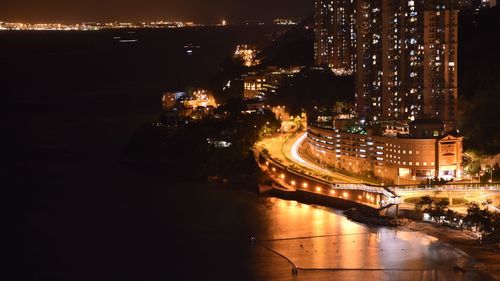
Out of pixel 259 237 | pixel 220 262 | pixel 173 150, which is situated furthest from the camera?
pixel 173 150

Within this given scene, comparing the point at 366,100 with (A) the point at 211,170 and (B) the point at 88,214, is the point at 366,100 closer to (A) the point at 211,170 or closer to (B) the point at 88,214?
(A) the point at 211,170

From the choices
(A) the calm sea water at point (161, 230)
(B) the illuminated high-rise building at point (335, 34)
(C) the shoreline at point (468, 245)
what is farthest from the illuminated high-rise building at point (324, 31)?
(C) the shoreline at point (468, 245)

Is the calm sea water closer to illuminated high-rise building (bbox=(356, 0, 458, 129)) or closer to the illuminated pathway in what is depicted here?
the illuminated pathway

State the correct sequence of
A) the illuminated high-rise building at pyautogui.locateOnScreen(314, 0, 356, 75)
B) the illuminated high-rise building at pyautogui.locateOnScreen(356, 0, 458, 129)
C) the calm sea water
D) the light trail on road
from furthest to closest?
1. the illuminated high-rise building at pyautogui.locateOnScreen(314, 0, 356, 75)
2. the illuminated high-rise building at pyautogui.locateOnScreen(356, 0, 458, 129)
3. the light trail on road
4. the calm sea water

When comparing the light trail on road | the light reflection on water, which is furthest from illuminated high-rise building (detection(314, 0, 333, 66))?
the light reflection on water

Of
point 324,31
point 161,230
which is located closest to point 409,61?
point 161,230

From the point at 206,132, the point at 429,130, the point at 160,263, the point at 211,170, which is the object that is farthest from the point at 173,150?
the point at 160,263
